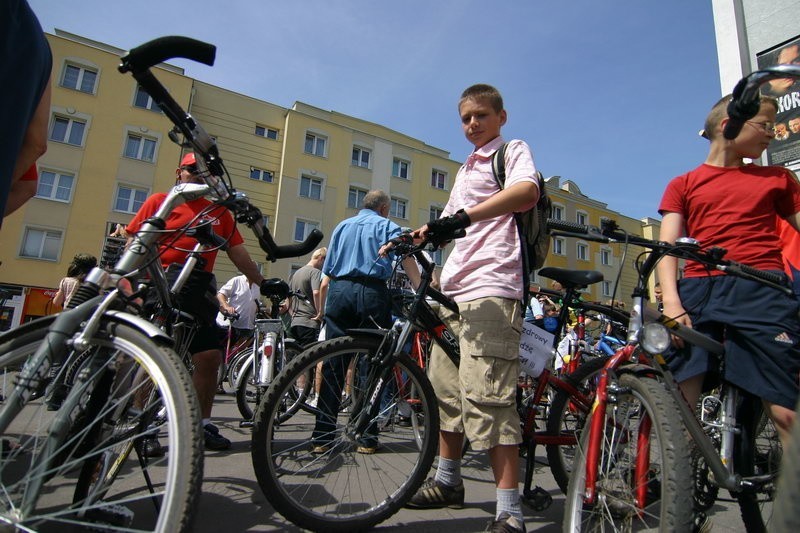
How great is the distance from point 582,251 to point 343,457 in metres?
33.9

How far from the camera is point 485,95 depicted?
240 cm

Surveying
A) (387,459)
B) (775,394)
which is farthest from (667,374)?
(387,459)

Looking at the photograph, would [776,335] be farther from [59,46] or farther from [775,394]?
[59,46]

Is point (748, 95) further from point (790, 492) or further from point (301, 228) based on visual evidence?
point (301, 228)

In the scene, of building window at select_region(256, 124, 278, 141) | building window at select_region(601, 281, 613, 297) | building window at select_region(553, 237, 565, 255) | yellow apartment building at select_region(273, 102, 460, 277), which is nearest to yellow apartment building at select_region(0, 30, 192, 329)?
building window at select_region(256, 124, 278, 141)

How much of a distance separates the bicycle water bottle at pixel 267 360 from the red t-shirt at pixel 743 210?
3504 mm

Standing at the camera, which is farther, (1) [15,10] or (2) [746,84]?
(2) [746,84]

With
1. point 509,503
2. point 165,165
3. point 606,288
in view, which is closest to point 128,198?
point 165,165

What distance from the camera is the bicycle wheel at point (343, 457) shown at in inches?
70.0

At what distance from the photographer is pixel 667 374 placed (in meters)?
1.66

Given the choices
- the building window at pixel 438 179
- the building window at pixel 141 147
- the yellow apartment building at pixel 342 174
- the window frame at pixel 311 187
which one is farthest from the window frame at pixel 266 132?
the building window at pixel 438 179

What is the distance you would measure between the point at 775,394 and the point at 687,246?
2.15ft

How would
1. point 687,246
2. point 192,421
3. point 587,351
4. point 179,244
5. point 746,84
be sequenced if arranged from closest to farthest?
point 192,421 < point 746,84 < point 687,246 < point 179,244 < point 587,351

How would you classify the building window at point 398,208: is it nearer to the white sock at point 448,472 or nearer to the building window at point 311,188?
the building window at point 311,188
